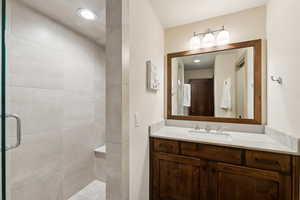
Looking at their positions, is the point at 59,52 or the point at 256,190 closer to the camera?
the point at 256,190

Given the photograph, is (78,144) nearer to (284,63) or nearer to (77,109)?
(77,109)

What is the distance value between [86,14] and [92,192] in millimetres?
2337

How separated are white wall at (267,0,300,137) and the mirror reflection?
0.22 metres

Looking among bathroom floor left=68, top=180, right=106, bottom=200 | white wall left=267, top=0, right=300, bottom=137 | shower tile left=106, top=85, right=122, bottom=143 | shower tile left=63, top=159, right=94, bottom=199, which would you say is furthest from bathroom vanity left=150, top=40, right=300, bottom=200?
shower tile left=63, top=159, right=94, bottom=199

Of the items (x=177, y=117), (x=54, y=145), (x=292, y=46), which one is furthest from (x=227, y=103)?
(x=54, y=145)

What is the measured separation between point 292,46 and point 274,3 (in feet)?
2.16

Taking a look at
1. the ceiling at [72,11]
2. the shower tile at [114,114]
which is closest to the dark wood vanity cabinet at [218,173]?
the shower tile at [114,114]

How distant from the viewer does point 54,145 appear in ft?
5.16

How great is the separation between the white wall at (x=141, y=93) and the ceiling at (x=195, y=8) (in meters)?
0.15

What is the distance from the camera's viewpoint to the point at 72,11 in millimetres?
1469

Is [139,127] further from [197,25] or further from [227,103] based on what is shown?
[197,25]

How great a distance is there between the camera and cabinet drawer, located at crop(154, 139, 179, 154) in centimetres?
145

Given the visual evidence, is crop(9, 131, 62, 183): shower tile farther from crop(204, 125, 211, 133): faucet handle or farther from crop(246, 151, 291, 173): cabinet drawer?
crop(246, 151, 291, 173): cabinet drawer

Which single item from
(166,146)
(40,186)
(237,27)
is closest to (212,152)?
(166,146)
